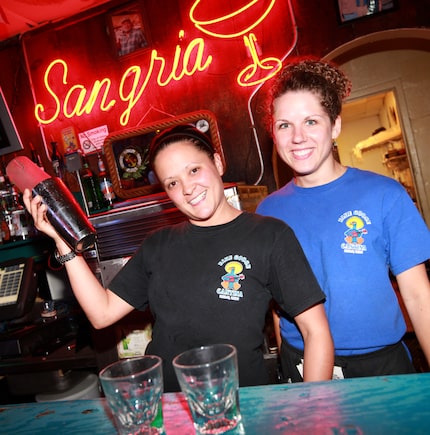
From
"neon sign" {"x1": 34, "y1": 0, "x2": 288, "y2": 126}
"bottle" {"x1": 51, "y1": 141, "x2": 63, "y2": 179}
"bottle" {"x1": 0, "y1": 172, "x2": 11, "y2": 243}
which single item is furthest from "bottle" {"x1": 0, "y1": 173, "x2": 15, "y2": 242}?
"neon sign" {"x1": 34, "y1": 0, "x2": 288, "y2": 126}

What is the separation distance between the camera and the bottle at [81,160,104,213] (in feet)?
10.5

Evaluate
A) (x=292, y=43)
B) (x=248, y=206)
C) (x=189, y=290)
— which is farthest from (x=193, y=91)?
(x=189, y=290)

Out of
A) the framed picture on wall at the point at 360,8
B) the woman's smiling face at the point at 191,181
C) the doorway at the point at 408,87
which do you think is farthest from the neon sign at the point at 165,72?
the woman's smiling face at the point at 191,181

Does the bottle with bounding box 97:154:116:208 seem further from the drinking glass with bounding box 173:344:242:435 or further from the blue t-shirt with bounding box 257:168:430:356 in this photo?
the drinking glass with bounding box 173:344:242:435

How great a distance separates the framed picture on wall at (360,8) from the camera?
2.87 m

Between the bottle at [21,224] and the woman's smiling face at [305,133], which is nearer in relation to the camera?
the woman's smiling face at [305,133]

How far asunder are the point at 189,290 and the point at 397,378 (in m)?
0.66

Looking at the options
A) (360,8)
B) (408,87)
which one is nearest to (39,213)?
(360,8)

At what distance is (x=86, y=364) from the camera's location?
2301 mm

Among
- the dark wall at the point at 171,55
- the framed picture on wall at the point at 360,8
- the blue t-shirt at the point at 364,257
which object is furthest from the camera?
the dark wall at the point at 171,55

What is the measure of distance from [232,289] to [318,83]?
808 millimetres

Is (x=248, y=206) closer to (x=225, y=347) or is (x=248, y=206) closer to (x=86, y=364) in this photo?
(x=86, y=364)

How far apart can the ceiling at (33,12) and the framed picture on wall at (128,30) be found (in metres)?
0.20

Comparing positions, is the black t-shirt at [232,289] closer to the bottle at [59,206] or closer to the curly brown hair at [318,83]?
the bottle at [59,206]
